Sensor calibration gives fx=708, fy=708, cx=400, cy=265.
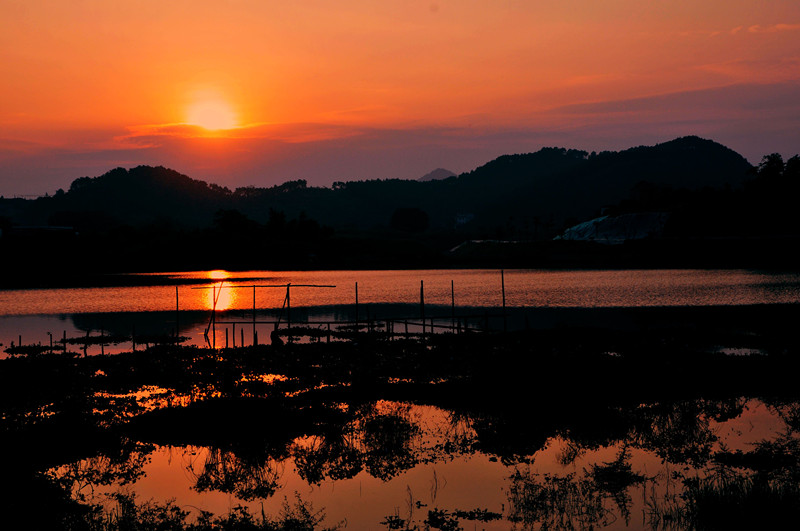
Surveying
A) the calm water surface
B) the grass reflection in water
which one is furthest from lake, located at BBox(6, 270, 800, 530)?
the calm water surface

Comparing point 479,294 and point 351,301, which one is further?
point 479,294

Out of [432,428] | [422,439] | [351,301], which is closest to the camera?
[422,439]

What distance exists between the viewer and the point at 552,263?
167 m

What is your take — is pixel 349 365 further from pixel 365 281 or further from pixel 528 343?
pixel 365 281

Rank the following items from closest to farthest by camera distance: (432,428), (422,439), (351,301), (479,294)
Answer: (422,439), (432,428), (351,301), (479,294)

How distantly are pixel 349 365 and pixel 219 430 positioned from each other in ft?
39.4

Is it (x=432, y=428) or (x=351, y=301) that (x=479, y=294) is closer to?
(x=351, y=301)

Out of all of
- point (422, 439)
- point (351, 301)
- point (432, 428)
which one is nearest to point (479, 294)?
point (351, 301)

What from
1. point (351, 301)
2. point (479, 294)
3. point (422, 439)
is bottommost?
point (422, 439)

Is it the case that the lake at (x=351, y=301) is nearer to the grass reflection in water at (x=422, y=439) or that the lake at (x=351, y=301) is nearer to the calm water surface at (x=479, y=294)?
the calm water surface at (x=479, y=294)

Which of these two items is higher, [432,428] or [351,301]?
[351,301]

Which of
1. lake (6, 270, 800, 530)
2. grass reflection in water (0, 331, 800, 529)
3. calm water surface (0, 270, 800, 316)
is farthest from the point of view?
calm water surface (0, 270, 800, 316)

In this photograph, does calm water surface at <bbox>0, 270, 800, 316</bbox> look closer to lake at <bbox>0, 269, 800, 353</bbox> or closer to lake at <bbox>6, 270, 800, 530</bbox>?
lake at <bbox>0, 269, 800, 353</bbox>

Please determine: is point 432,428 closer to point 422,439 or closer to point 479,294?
point 422,439
